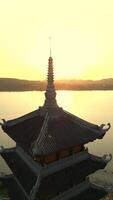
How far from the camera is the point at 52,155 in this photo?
2242 cm

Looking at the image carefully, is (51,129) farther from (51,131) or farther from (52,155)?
(52,155)

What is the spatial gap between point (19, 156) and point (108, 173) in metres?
58.5

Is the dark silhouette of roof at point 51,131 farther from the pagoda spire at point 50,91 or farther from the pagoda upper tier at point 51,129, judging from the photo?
the pagoda spire at point 50,91

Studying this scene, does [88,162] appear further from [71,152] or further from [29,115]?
[29,115]

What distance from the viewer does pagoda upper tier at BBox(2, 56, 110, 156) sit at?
22025 millimetres

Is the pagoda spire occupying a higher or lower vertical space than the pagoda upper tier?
higher

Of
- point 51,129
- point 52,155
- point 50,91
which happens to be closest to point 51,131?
point 51,129

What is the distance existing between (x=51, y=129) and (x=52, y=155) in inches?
81.3

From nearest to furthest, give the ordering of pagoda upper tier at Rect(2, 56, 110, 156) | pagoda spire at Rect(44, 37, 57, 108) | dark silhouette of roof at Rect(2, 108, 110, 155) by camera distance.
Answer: dark silhouette of roof at Rect(2, 108, 110, 155), pagoda upper tier at Rect(2, 56, 110, 156), pagoda spire at Rect(44, 37, 57, 108)

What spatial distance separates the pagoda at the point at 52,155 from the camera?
2173 cm

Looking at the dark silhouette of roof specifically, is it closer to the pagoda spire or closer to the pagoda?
the pagoda

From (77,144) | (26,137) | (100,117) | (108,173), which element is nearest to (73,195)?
(77,144)

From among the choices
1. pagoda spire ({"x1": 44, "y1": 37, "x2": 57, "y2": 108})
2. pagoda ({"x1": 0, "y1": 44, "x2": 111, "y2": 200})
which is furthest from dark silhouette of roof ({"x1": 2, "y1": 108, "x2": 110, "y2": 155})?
pagoda spire ({"x1": 44, "y1": 37, "x2": 57, "y2": 108})

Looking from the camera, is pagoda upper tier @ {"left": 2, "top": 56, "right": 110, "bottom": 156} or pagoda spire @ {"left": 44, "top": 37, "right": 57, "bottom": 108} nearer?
pagoda upper tier @ {"left": 2, "top": 56, "right": 110, "bottom": 156}
